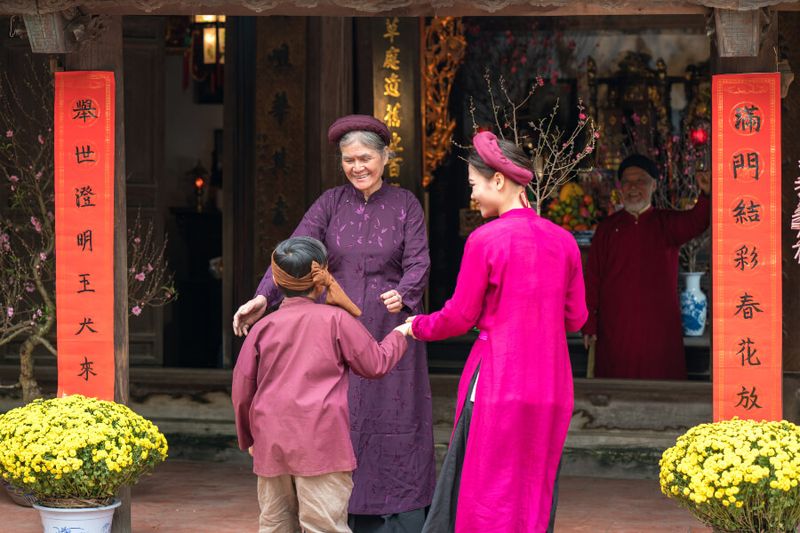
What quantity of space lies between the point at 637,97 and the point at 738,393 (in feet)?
18.3

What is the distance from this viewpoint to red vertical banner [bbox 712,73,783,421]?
18.4ft

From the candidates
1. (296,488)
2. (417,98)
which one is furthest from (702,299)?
(296,488)

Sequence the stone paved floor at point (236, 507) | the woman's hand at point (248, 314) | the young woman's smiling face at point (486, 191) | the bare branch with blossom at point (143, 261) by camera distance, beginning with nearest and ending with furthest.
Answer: the young woman's smiling face at point (486, 191) → the woman's hand at point (248, 314) → the stone paved floor at point (236, 507) → the bare branch with blossom at point (143, 261)

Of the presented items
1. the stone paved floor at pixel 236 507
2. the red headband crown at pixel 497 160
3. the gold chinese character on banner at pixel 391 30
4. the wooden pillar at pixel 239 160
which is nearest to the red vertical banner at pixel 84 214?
the stone paved floor at pixel 236 507

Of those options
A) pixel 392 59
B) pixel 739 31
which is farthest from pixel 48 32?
pixel 739 31

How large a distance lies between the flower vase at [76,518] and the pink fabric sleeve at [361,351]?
5.13ft

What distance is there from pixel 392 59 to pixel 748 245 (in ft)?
10.2

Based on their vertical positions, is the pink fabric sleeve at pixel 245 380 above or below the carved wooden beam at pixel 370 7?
below

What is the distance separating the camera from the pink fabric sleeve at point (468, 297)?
4.86 metres

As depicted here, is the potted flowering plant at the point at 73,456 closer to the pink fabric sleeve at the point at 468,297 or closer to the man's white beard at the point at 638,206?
the pink fabric sleeve at the point at 468,297

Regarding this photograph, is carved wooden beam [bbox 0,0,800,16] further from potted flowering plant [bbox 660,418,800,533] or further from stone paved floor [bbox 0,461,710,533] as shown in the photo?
stone paved floor [bbox 0,461,710,533]

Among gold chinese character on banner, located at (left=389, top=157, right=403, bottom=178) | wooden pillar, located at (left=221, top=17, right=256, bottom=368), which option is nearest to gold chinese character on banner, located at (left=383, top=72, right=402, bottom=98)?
gold chinese character on banner, located at (left=389, top=157, right=403, bottom=178)

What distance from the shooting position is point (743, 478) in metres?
5.21

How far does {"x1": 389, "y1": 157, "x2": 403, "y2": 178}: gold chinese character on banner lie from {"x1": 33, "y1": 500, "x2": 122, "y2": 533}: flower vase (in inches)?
119
